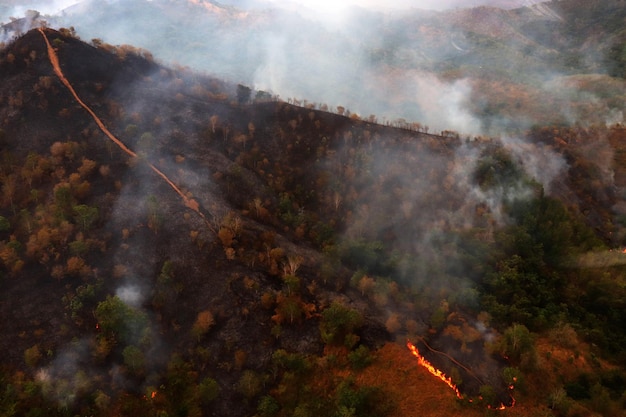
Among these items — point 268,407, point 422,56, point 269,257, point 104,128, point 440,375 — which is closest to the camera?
point 268,407

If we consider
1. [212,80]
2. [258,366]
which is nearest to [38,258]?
[258,366]

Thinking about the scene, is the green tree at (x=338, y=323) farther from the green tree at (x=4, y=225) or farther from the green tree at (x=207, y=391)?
the green tree at (x=4, y=225)

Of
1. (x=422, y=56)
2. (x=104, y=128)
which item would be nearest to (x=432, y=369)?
(x=104, y=128)

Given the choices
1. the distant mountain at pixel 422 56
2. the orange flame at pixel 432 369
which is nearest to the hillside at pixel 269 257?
the orange flame at pixel 432 369

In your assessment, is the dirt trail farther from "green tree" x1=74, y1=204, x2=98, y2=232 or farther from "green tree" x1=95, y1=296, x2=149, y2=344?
"green tree" x1=95, y1=296, x2=149, y2=344

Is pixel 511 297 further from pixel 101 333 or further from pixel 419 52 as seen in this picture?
pixel 419 52

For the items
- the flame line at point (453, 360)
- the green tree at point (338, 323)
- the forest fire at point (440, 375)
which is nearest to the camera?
the forest fire at point (440, 375)

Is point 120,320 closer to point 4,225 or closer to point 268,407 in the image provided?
point 268,407
